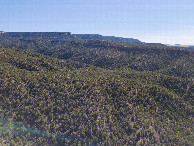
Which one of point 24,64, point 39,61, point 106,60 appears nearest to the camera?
point 24,64

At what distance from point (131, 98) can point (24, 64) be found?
29.9 meters

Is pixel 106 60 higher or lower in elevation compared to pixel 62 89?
higher

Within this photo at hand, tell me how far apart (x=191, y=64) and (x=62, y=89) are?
5031 centimetres

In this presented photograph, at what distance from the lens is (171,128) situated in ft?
→ 86.0

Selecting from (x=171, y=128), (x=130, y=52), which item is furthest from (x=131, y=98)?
(x=130, y=52)

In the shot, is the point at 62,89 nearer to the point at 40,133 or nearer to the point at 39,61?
the point at 40,133

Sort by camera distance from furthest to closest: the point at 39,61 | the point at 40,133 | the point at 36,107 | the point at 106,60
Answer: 1. the point at 106,60
2. the point at 39,61
3. the point at 36,107
4. the point at 40,133

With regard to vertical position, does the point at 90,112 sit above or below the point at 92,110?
below

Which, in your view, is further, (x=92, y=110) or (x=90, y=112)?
(x=92, y=110)

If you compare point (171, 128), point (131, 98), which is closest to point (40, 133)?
point (131, 98)

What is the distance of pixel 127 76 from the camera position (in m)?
42.3

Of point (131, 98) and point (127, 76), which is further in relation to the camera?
point (127, 76)

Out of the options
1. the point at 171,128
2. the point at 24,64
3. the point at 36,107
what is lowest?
the point at 171,128

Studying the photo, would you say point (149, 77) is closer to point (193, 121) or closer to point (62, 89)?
point (193, 121)
